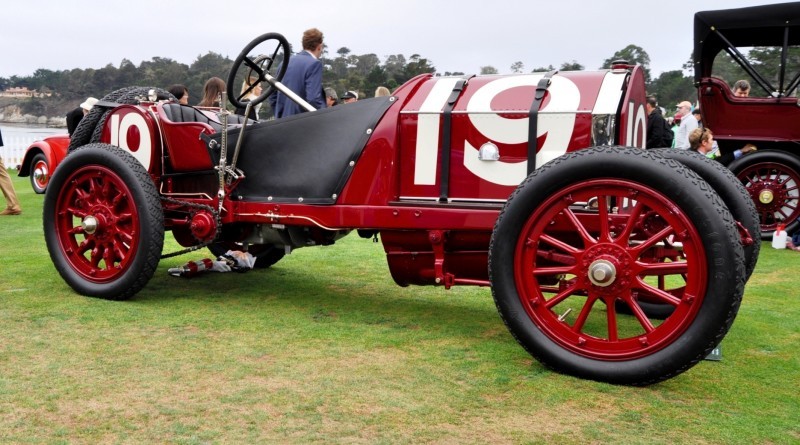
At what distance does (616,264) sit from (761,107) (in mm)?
6243

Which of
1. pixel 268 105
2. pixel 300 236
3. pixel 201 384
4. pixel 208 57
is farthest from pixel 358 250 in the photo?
pixel 208 57

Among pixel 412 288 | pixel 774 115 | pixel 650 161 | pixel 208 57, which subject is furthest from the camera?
pixel 208 57

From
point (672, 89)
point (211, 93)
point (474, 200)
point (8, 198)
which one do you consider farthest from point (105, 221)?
point (672, 89)

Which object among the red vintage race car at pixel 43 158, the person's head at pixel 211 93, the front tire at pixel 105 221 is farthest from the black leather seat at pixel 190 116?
the red vintage race car at pixel 43 158

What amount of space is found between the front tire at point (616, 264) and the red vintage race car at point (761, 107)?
5768 millimetres

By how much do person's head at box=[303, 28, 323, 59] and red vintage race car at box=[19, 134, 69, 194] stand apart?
8.33 metres

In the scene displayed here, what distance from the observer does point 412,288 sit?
5.45m

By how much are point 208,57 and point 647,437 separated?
25.0 metres

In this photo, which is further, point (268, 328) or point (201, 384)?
point (268, 328)

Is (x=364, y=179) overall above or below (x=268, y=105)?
below

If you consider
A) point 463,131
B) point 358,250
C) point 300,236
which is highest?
point 463,131

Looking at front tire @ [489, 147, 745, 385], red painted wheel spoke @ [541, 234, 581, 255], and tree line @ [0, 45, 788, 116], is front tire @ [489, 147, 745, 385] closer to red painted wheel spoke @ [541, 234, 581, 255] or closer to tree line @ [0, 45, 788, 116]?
red painted wheel spoke @ [541, 234, 581, 255]

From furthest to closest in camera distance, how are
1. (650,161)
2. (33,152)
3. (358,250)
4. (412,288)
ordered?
(33,152), (358,250), (412,288), (650,161)

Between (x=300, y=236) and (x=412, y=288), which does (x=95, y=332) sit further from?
(x=412, y=288)
